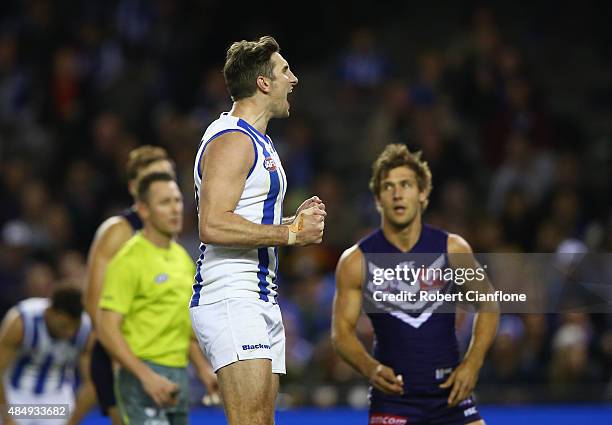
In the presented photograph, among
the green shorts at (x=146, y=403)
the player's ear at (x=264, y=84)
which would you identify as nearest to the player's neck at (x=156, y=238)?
the green shorts at (x=146, y=403)

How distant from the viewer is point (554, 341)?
Result: 9.62 m

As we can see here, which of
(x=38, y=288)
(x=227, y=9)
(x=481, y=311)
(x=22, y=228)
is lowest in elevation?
(x=481, y=311)

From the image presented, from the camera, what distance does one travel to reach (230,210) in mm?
5098

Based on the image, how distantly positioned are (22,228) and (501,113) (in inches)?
204

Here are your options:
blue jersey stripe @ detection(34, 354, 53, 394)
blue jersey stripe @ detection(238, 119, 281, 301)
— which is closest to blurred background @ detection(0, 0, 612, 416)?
blue jersey stripe @ detection(34, 354, 53, 394)

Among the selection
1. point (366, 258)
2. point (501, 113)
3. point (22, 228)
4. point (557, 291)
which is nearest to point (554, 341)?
point (557, 291)

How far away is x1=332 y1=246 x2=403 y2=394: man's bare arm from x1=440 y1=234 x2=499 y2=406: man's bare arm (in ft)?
0.96

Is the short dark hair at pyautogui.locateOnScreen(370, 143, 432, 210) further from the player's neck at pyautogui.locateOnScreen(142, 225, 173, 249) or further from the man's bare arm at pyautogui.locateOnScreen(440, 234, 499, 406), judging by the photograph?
the player's neck at pyautogui.locateOnScreen(142, 225, 173, 249)

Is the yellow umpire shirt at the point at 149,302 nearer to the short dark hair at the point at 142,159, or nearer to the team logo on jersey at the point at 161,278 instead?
the team logo on jersey at the point at 161,278

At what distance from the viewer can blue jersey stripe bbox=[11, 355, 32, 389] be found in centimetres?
791

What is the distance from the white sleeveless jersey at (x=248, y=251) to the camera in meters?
5.21

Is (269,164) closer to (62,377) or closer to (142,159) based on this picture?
(142,159)

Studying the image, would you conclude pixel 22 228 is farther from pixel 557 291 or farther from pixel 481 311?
pixel 481 311

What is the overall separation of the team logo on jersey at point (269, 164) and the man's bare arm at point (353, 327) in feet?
3.70
